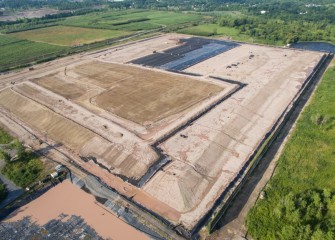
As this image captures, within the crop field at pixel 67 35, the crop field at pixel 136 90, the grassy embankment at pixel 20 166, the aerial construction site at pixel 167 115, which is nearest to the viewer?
the aerial construction site at pixel 167 115

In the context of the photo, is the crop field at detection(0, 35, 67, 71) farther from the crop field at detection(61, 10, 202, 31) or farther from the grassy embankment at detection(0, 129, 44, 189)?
the grassy embankment at detection(0, 129, 44, 189)

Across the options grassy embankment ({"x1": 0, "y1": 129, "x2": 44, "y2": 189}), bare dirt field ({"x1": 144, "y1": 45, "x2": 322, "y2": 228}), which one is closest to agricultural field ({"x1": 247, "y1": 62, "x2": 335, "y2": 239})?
bare dirt field ({"x1": 144, "y1": 45, "x2": 322, "y2": 228})

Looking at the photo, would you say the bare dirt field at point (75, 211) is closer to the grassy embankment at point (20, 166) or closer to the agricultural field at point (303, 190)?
the grassy embankment at point (20, 166)

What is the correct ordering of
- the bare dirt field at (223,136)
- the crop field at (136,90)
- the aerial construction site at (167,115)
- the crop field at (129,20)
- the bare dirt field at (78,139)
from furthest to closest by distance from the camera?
the crop field at (129,20) → the crop field at (136,90) → the bare dirt field at (78,139) → the aerial construction site at (167,115) → the bare dirt field at (223,136)

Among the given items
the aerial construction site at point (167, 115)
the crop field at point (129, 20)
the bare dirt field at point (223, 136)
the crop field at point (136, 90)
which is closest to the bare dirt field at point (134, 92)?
the crop field at point (136, 90)

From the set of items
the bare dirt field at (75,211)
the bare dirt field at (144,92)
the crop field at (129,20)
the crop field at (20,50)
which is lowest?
the crop field at (129,20)

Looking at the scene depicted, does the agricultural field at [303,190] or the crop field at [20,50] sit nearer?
the agricultural field at [303,190]

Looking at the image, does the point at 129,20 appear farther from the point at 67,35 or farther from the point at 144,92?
the point at 144,92

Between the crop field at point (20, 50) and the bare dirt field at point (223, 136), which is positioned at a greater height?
the bare dirt field at point (223, 136)
